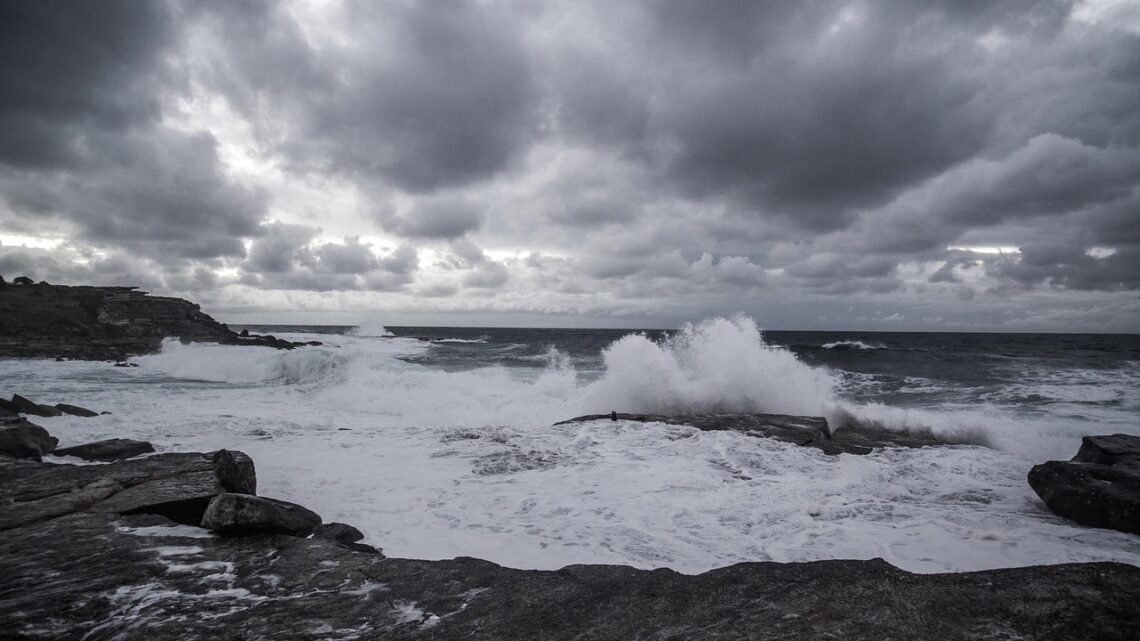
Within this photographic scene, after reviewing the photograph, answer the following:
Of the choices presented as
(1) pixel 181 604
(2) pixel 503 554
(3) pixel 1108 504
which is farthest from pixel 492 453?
(3) pixel 1108 504

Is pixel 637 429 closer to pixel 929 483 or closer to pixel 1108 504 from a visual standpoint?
pixel 929 483

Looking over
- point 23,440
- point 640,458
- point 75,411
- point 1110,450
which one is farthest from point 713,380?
point 75,411

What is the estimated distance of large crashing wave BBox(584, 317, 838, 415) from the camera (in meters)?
14.4

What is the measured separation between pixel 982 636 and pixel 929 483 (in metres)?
5.92

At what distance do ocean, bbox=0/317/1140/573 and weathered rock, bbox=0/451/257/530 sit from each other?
1144 millimetres

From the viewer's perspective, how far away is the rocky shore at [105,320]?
3644 centimetres

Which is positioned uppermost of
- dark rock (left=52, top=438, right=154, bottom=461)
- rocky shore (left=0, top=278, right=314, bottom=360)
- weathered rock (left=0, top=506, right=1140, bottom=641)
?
rocky shore (left=0, top=278, right=314, bottom=360)

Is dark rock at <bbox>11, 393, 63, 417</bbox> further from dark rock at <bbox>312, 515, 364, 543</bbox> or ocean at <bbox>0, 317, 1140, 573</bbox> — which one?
dark rock at <bbox>312, 515, 364, 543</bbox>

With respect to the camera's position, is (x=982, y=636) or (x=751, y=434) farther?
(x=751, y=434)

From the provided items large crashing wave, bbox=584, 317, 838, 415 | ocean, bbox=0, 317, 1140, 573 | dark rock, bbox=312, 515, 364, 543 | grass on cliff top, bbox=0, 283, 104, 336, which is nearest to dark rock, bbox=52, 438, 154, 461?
ocean, bbox=0, 317, 1140, 573

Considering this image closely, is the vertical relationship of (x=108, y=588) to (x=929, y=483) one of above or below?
above

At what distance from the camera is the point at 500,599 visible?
3.53 meters

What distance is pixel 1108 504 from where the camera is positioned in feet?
19.4

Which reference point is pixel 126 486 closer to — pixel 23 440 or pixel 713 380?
pixel 23 440
